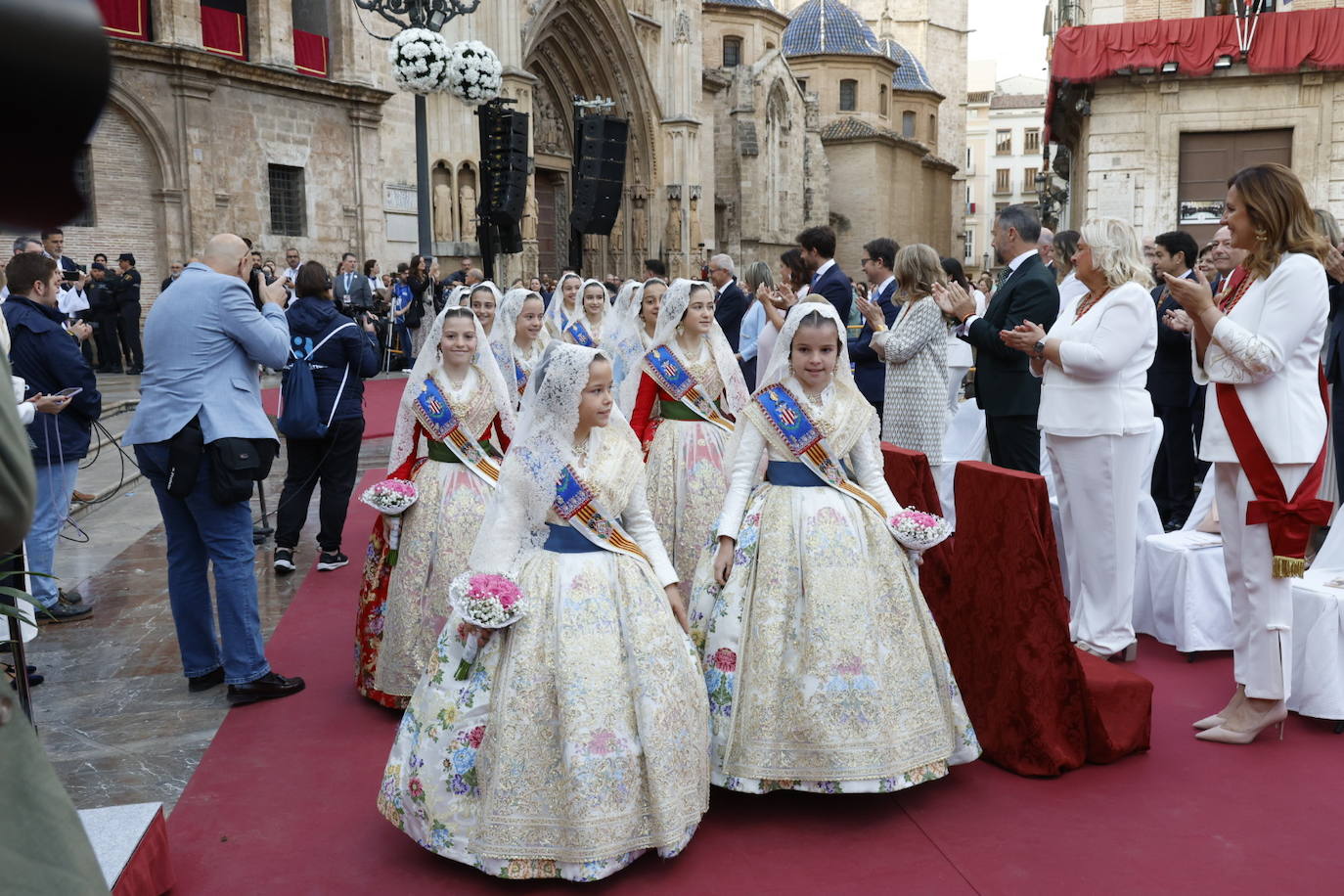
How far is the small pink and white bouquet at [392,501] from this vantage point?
4.95 metres

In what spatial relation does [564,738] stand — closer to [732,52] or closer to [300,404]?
[300,404]

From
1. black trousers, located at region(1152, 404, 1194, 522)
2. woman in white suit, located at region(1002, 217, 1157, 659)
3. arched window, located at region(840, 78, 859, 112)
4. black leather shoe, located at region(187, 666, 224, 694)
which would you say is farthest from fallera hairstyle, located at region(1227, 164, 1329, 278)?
arched window, located at region(840, 78, 859, 112)

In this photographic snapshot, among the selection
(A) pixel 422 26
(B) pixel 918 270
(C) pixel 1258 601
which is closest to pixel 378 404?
(A) pixel 422 26

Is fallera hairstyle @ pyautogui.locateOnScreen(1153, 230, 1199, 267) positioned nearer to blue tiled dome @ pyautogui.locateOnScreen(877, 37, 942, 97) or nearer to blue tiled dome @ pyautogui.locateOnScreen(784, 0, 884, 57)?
blue tiled dome @ pyautogui.locateOnScreen(784, 0, 884, 57)

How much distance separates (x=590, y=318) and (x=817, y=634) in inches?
254

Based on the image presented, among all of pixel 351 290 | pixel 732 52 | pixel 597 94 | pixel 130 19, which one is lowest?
pixel 351 290

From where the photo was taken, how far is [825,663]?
3773 millimetres

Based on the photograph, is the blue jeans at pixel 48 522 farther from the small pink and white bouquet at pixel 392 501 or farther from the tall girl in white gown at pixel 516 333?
the tall girl in white gown at pixel 516 333

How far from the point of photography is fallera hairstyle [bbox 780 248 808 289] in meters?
8.42

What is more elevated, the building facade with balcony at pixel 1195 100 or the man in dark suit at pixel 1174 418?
the building facade with balcony at pixel 1195 100

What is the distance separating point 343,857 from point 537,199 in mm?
26984

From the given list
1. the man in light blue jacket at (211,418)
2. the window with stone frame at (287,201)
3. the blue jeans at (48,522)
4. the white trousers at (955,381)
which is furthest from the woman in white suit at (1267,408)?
the window with stone frame at (287,201)

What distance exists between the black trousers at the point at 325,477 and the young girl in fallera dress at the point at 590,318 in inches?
107

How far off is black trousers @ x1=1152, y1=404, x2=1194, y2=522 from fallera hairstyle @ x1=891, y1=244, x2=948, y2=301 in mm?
2495
